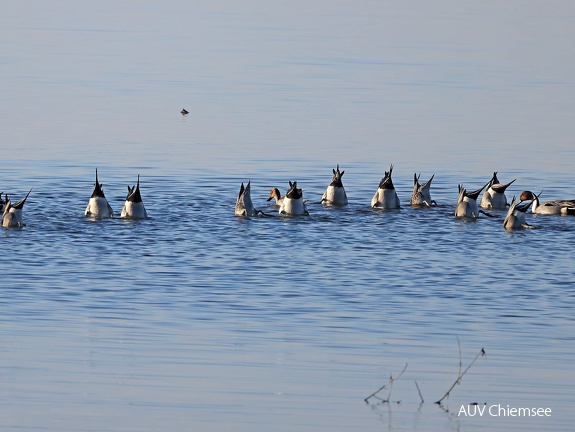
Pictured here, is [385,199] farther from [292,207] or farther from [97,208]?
[97,208]

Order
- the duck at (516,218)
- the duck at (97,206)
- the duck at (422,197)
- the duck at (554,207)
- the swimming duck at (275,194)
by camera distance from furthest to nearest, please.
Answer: the swimming duck at (275,194), the duck at (422,197), the duck at (554,207), the duck at (97,206), the duck at (516,218)

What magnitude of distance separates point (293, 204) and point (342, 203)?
1.48m

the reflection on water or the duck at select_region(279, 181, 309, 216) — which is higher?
the duck at select_region(279, 181, 309, 216)

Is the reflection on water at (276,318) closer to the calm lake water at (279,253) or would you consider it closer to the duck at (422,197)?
the calm lake water at (279,253)

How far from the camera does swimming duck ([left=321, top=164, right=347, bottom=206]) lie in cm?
2342

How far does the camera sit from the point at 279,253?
19.0 meters

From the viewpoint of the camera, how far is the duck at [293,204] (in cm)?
2212

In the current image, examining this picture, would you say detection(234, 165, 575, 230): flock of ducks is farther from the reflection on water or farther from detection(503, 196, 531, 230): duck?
the reflection on water

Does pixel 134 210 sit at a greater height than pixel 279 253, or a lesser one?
greater

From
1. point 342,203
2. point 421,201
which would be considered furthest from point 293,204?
point 421,201

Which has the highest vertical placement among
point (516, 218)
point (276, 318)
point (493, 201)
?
point (516, 218)

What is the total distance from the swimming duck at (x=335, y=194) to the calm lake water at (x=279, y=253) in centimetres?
38

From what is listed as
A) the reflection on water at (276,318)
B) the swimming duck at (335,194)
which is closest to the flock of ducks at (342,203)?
the swimming duck at (335,194)

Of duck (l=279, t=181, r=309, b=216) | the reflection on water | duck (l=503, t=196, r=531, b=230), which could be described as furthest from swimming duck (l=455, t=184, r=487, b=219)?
duck (l=279, t=181, r=309, b=216)
